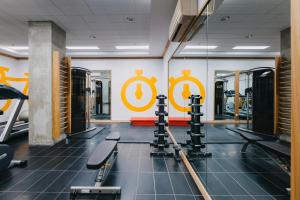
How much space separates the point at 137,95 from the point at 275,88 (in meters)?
7.18

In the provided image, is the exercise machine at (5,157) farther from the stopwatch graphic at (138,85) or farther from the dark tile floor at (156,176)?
the stopwatch graphic at (138,85)

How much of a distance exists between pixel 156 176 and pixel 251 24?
97.4 inches

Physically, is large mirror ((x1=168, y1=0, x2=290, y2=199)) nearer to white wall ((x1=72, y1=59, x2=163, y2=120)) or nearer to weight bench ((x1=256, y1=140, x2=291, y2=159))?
weight bench ((x1=256, y1=140, x2=291, y2=159))

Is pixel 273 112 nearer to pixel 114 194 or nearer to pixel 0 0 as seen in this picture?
pixel 114 194

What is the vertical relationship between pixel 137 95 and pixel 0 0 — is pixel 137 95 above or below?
below

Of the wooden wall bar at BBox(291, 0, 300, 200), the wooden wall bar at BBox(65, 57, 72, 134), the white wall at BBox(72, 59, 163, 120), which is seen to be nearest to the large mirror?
the wooden wall bar at BBox(291, 0, 300, 200)

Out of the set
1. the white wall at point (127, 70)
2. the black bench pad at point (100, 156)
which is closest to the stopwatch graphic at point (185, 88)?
the black bench pad at point (100, 156)

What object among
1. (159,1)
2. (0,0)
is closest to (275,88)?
(159,1)

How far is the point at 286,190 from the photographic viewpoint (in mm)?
1264

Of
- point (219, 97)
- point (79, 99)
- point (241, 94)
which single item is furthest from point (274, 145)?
point (79, 99)

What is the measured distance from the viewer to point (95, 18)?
14.3 ft

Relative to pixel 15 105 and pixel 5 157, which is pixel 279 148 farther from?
pixel 15 105

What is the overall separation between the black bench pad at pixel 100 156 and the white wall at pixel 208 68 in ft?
5.81

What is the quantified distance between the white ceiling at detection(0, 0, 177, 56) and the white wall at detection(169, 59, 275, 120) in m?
1.08
